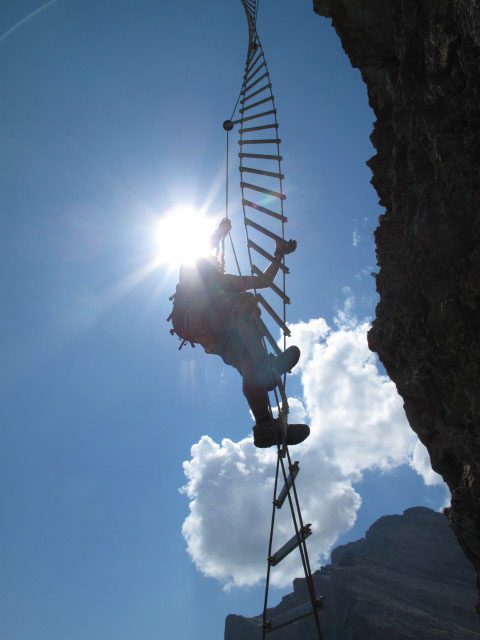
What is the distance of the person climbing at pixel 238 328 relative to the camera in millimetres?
6098

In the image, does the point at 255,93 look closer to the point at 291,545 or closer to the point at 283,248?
the point at 283,248

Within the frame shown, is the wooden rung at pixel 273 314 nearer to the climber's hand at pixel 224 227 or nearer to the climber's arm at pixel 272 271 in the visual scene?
the climber's arm at pixel 272 271

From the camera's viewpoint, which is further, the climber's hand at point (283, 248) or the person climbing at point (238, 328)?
the climber's hand at point (283, 248)

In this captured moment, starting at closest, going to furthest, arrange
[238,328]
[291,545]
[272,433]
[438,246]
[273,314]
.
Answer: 1. [438,246]
2. [291,545]
3. [272,433]
4. [238,328]
5. [273,314]

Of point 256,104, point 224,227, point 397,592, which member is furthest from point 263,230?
point 397,592

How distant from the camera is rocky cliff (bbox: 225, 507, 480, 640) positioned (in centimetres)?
5826

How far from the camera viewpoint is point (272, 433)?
19.6 feet

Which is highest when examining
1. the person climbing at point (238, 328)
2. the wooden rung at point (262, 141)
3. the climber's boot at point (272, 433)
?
the wooden rung at point (262, 141)

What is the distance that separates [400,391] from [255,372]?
1.95 metres

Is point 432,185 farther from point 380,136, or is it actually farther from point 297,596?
point 297,596

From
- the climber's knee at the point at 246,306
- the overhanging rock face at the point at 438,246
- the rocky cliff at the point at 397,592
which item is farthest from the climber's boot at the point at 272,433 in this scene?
the rocky cliff at the point at 397,592

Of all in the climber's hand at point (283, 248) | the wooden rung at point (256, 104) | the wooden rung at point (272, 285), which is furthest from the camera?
the wooden rung at point (256, 104)

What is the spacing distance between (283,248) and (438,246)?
11.6 ft

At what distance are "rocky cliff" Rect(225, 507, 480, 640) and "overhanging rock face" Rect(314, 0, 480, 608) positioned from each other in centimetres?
6555
